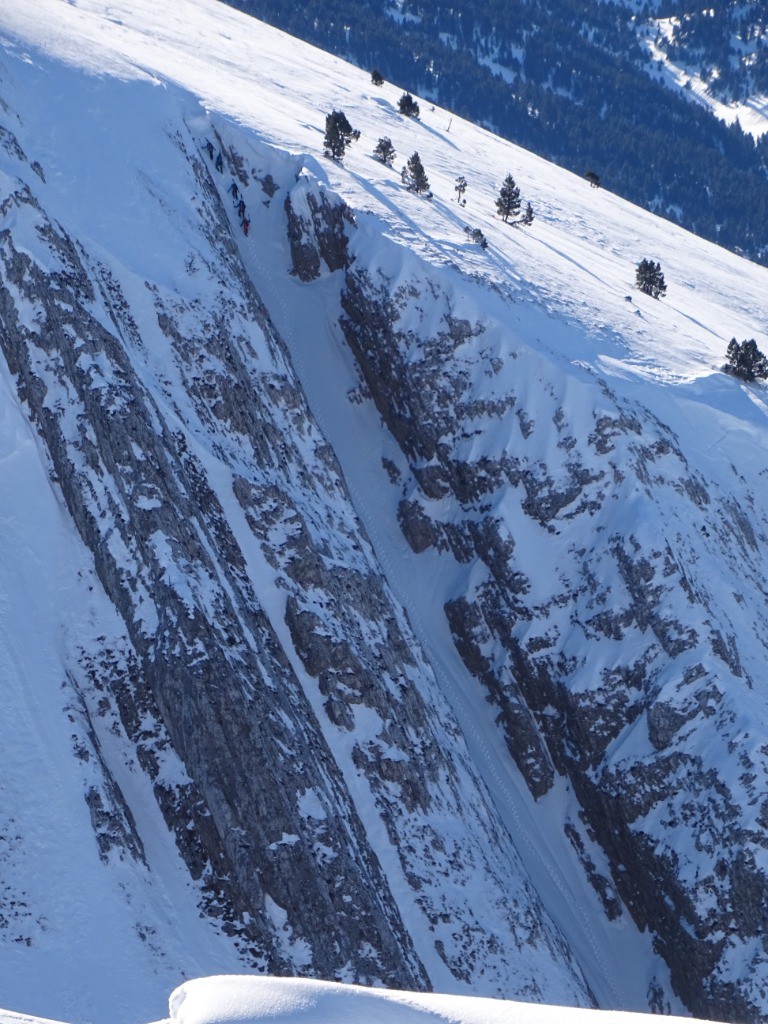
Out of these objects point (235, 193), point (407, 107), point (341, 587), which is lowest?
point (341, 587)

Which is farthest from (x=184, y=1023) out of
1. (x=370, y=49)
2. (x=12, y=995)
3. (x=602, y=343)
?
(x=370, y=49)

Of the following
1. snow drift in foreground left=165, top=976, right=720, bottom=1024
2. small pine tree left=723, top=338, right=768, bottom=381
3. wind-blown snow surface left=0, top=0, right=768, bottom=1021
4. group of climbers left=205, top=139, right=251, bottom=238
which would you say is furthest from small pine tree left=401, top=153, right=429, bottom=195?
snow drift in foreground left=165, top=976, right=720, bottom=1024

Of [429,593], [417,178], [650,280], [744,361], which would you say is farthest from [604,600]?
[417,178]

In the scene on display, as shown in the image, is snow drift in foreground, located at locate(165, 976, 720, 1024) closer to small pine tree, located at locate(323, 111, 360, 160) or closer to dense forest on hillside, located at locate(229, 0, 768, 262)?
small pine tree, located at locate(323, 111, 360, 160)

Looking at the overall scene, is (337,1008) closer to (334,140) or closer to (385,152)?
(334,140)

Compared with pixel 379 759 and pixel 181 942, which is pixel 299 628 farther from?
pixel 181 942

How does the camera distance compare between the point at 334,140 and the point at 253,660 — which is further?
the point at 334,140
